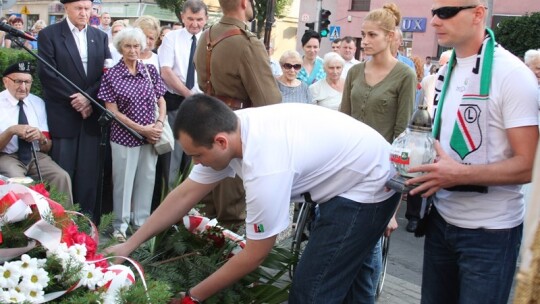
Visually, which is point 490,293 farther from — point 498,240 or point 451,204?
point 451,204

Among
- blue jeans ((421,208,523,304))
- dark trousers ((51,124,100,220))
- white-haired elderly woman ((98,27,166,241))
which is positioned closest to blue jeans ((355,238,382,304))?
blue jeans ((421,208,523,304))

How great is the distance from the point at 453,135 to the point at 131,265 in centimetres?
146

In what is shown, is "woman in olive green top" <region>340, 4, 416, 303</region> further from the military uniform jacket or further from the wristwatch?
Answer: the wristwatch

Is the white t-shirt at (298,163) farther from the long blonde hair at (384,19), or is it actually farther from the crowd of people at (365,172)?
the long blonde hair at (384,19)

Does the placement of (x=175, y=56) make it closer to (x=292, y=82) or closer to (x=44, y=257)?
(x=292, y=82)

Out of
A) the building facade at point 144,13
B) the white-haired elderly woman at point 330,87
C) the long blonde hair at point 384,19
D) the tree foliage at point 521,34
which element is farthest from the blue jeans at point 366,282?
the building facade at point 144,13

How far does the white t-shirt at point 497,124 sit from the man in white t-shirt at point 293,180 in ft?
1.05

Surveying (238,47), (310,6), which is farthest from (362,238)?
(310,6)

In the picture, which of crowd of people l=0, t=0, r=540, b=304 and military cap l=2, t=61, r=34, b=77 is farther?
military cap l=2, t=61, r=34, b=77

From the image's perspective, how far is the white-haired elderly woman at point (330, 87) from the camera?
7.02m

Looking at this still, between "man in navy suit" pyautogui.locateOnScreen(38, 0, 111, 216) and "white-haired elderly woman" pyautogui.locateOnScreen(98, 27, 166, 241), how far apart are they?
149 millimetres

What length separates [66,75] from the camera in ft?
17.8

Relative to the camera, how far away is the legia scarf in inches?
100

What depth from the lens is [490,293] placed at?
2.59m
